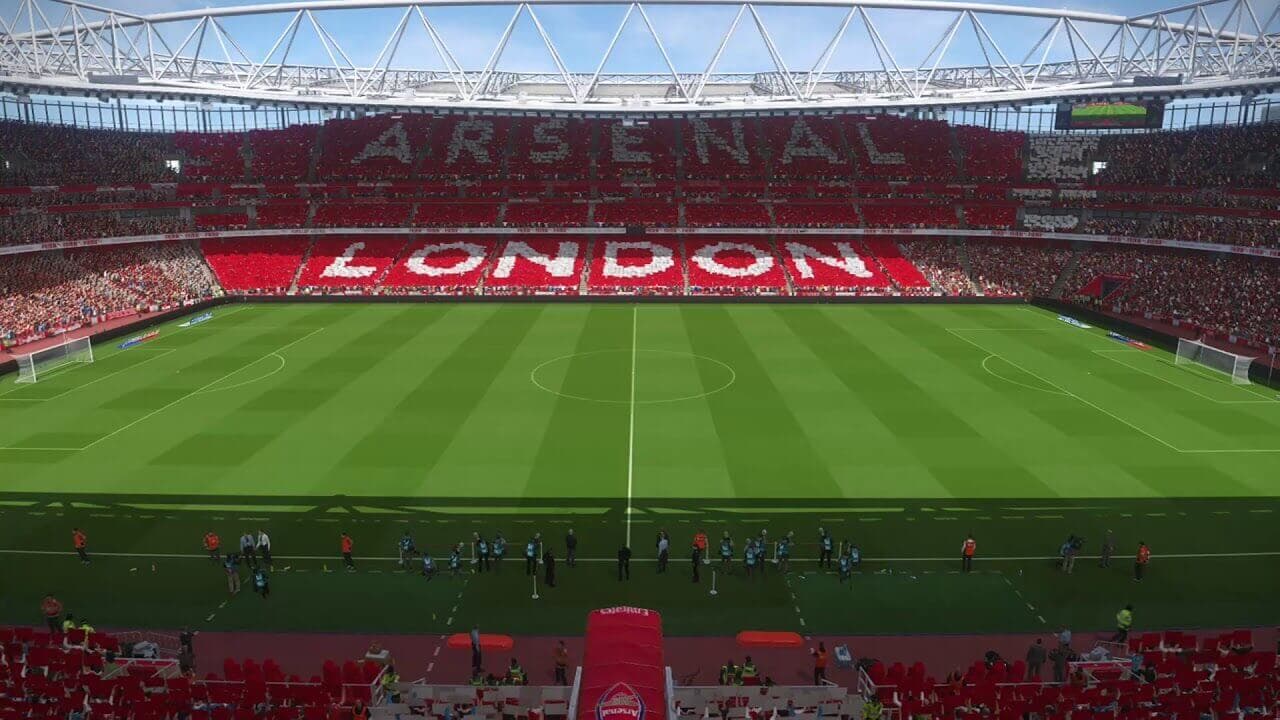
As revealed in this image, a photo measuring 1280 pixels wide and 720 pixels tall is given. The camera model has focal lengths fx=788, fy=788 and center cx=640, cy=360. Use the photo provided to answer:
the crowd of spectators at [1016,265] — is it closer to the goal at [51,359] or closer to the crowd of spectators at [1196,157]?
A: the crowd of spectators at [1196,157]

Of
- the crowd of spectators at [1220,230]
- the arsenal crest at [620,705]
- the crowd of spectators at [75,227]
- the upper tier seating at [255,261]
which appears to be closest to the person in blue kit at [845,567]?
the arsenal crest at [620,705]

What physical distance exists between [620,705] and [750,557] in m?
8.42

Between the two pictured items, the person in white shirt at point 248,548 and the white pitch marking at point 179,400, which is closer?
the person in white shirt at point 248,548

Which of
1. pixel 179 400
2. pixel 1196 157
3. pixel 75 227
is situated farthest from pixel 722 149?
pixel 179 400

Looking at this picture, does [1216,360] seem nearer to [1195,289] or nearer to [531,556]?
[1195,289]

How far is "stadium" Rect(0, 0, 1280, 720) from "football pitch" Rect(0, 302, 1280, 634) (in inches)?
6.9

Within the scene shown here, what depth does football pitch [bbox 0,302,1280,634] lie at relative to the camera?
18.4 meters

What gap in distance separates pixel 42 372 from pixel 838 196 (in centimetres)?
5885

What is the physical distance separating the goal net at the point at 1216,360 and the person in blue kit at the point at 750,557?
2962 cm

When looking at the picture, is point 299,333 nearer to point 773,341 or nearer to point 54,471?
point 54,471

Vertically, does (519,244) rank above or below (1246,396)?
above

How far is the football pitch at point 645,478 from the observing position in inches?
724

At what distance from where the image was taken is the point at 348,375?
36781 millimetres

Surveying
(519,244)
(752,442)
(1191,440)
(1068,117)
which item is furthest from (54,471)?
(1068,117)
